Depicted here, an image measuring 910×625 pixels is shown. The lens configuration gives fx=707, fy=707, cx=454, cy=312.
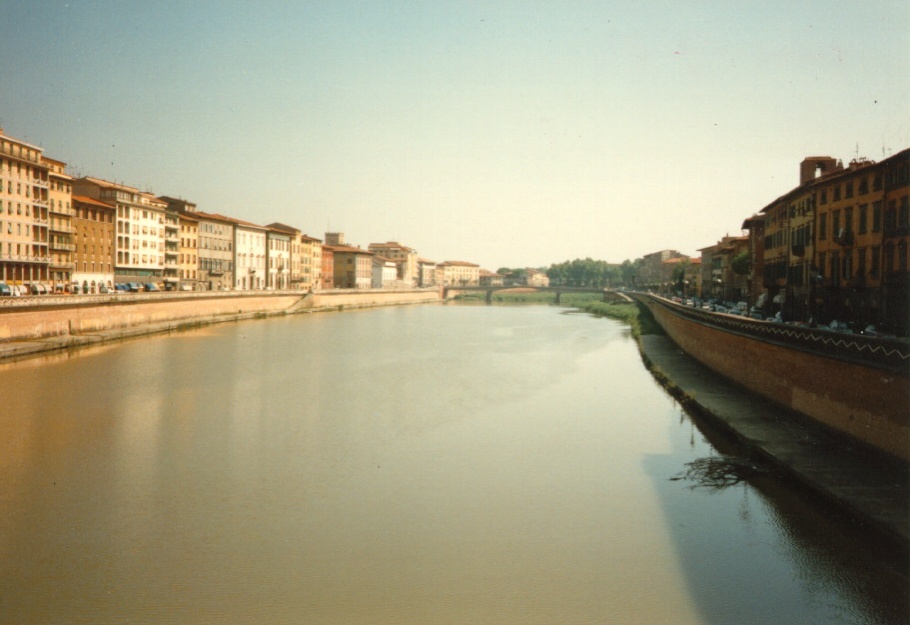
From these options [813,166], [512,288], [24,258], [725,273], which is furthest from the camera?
[512,288]

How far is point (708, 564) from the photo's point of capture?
10.2 m

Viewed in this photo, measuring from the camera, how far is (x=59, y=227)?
49219 mm

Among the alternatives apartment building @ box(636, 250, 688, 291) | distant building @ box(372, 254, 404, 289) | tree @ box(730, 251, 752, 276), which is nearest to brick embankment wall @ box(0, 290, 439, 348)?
tree @ box(730, 251, 752, 276)

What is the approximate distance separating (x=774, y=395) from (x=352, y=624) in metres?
14.2

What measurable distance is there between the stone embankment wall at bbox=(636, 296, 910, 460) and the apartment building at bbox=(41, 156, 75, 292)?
43792mm

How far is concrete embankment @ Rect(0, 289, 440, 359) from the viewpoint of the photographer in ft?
96.5

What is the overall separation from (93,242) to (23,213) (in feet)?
28.7

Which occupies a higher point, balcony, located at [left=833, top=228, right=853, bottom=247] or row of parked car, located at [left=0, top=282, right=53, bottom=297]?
balcony, located at [left=833, top=228, right=853, bottom=247]

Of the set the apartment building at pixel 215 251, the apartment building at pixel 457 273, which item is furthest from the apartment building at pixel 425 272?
the apartment building at pixel 215 251

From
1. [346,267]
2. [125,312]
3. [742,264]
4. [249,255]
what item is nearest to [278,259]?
[249,255]

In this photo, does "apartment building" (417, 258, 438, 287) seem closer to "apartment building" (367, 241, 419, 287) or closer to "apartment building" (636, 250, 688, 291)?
"apartment building" (367, 241, 419, 287)

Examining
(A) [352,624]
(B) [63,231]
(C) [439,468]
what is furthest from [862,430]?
(B) [63,231]

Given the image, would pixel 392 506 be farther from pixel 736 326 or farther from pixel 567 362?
pixel 567 362

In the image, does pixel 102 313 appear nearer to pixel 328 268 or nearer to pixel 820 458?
pixel 820 458
